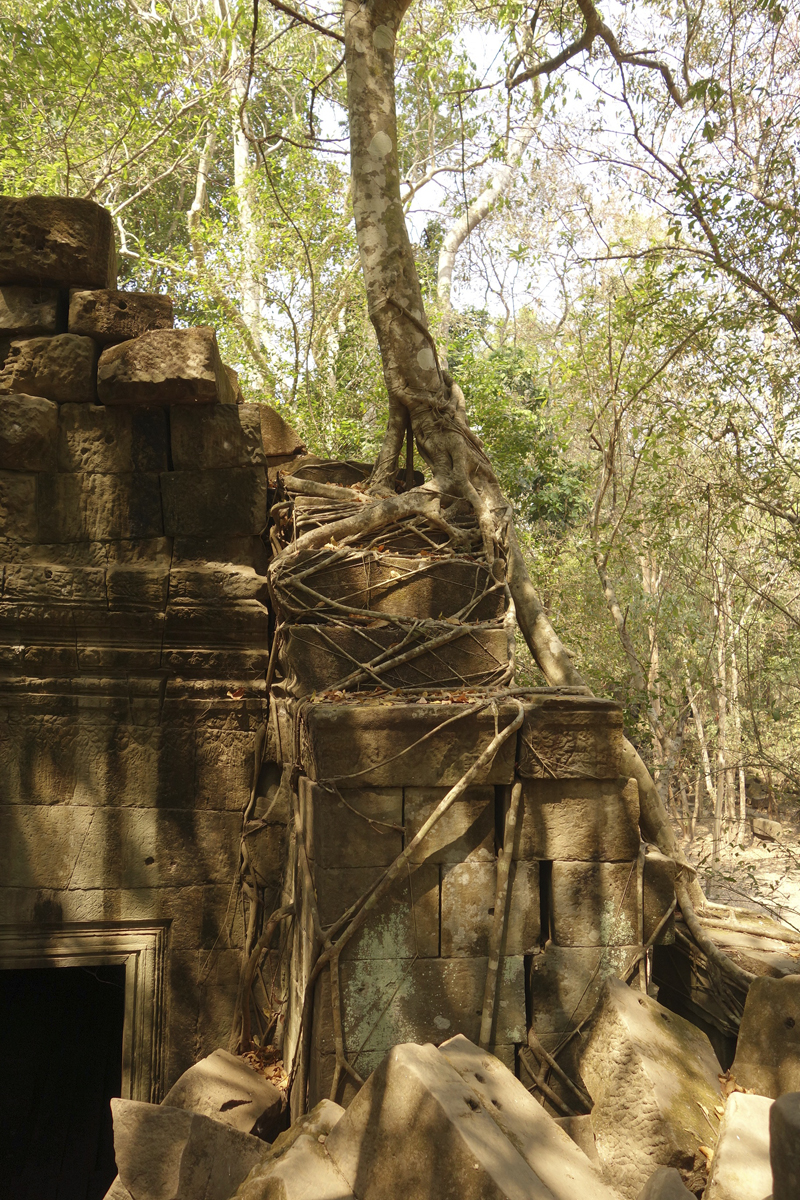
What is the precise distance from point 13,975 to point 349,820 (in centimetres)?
416

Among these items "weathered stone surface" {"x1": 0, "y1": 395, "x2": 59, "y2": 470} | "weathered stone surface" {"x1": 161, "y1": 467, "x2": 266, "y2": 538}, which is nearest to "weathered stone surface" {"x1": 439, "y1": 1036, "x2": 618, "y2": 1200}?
"weathered stone surface" {"x1": 161, "y1": 467, "x2": 266, "y2": 538}

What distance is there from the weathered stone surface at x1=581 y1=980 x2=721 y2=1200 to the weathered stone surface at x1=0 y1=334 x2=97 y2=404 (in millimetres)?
3767

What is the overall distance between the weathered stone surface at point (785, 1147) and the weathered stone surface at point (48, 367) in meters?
4.19

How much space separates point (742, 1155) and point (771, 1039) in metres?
0.60

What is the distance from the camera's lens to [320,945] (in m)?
3.28

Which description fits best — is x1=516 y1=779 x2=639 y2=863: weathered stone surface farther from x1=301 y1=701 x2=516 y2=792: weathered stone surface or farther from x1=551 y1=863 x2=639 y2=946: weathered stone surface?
x1=301 y1=701 x2=516 y2=792: weathered stone surface

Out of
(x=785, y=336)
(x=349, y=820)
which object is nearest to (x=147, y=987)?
(x=349, y=820)

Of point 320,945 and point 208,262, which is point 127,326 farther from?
point 208,262

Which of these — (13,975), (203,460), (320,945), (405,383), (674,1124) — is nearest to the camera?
(674,1124)

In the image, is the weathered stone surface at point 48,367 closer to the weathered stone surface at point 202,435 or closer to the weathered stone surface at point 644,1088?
the weathered stone surface at point 202,435

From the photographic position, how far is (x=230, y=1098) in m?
3.46

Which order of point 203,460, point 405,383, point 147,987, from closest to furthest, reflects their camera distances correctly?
point 147,987
point 203,460
point 405,383

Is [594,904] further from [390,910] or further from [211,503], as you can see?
[211,503]

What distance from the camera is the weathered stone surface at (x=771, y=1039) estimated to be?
9.94 ft
